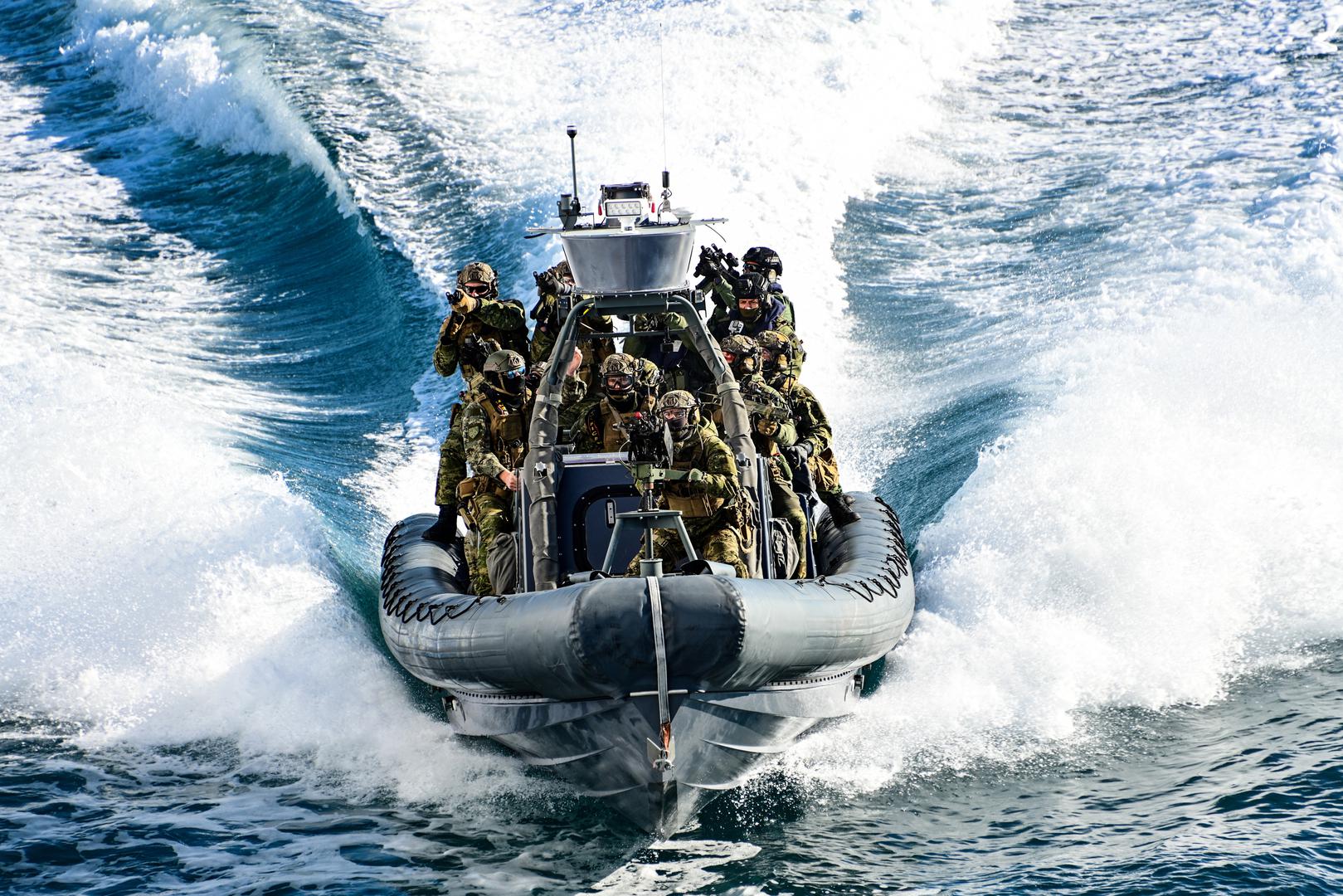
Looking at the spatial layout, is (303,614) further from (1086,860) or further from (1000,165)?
(1000,165)

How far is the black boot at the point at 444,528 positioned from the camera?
8875 millimetres

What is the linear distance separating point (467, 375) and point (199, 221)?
942cm

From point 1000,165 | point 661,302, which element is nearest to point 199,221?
point 1000,165

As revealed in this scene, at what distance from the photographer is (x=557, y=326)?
9961mm

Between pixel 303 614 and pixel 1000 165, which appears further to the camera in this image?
pixel 1000 165

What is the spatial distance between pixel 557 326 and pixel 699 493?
2.94 m

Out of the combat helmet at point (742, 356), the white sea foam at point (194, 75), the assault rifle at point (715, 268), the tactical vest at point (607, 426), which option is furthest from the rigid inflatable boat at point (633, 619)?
the white sea foam at point (194, 75)

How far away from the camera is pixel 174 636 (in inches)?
337

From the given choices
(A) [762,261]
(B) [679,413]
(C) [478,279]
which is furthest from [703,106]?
(B) [679,413]

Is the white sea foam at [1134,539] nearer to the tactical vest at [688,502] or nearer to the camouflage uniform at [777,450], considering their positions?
the camouflage uniform at [777,450]

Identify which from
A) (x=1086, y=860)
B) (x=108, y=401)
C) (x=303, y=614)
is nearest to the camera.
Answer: (x=1086, y=860)

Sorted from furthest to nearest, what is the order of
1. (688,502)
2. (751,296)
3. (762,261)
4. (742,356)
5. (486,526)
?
(762,261) < (751,296) < (742,356) < (486,526) < (688,502)

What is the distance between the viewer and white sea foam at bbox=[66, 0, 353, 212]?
723 inches

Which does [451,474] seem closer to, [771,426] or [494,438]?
[494,438]
